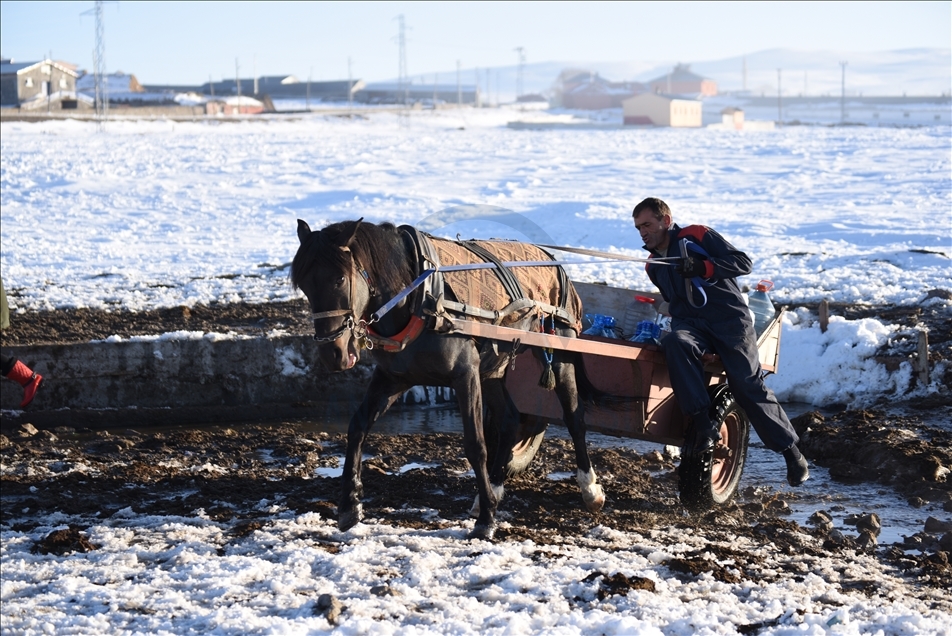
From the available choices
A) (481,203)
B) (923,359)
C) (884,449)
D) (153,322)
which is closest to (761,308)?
(884,449)

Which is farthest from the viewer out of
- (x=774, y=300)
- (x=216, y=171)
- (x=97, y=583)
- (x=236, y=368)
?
(x=216, y=171)

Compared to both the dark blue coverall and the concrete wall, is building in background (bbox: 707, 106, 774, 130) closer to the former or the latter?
the concrete wall

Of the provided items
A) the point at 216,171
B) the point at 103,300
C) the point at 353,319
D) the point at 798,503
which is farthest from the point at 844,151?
the point at 353,319

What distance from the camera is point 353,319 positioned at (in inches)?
191

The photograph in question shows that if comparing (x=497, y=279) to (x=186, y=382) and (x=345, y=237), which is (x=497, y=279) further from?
(x=186, y=382)

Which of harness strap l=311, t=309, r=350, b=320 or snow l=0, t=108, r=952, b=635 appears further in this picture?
harness strap l=311, t=309, r=350, b=320

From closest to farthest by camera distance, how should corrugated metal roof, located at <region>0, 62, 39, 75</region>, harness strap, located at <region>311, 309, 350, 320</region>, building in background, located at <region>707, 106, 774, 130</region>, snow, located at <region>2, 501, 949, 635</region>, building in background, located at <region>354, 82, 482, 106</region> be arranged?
snow, located at <region>2, 501, 949, 635</region>
harness strap, located at <region>311, 309, 350, 320</region>
corrugated metal roof, located at <region>0, 62, 39, 75</region>
building in background, located at <region>707, 106, 774, 130</region>
building in background, located at <region>354, 82, 482, 106</region>

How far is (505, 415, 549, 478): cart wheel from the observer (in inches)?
262

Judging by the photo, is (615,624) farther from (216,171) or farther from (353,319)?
(216,171)

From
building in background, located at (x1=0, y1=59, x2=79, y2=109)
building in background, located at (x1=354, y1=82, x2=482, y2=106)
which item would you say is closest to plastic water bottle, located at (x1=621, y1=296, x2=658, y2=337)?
building in background, located at (x1=0, y1=59, x2=79, y2=109)

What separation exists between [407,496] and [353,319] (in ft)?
6.23

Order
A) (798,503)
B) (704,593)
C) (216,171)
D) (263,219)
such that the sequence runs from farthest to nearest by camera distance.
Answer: (216,171) < (263,219) < (798,503) < (704,593)

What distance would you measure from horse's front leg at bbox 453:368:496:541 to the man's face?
1.29 metres

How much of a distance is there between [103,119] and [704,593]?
48146mm
